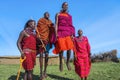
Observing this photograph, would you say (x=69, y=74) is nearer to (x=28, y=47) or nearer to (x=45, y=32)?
(x=45, y=32)

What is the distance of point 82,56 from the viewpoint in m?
14.7

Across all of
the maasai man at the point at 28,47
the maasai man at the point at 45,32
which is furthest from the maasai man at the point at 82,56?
the maasai man at the point at 28,47

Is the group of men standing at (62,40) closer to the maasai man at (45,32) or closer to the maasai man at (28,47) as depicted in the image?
the maasai man at (45,32)

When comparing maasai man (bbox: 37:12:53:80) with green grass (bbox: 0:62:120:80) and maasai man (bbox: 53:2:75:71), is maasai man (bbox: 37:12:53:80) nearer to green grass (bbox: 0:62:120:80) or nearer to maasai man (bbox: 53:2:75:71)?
maasai man (bbox: 53:2:75:71)

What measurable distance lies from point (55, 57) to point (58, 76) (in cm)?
519

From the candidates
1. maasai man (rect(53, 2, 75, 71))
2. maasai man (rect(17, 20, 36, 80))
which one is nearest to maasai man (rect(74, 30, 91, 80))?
maasai man (rect(53, 2, 75, 71))

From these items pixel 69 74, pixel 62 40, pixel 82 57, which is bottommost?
pixel 69 74

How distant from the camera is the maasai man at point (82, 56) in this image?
14.6 meters

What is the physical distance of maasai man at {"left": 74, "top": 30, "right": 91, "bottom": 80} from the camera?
574 inches

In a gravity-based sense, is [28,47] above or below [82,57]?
above

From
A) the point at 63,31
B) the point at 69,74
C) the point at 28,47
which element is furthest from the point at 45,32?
the point at 28,47

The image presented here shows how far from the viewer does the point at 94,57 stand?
23.7 m

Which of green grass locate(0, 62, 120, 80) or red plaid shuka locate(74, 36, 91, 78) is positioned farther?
green grass locate(0, 62, 120, 80)

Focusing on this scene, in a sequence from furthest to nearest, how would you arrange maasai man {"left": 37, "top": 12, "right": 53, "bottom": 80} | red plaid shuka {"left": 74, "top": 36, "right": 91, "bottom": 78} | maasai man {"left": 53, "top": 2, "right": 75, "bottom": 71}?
maasai man {"left": 53, "top": 2, "right": 75, "bottom": 71} < maasai man {"left": 37, "top": 12, "right": 53, "bottom": 80} < red plaid shuka {"left": 74, "top": 36, "right": 91, "bottom": 78}
